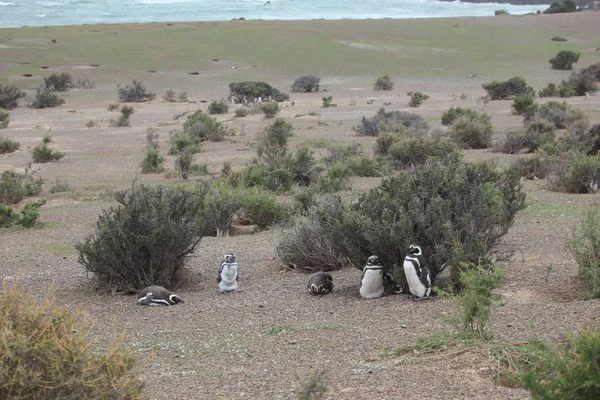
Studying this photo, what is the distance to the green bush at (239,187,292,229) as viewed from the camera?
14000mm

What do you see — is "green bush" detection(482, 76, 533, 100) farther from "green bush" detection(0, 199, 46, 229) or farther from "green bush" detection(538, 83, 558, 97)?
"green bush" detection(0, 199, 46, 229)

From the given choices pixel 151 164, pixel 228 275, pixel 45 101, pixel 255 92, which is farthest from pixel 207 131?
pixel 228 275

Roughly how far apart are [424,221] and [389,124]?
17093 millimetres

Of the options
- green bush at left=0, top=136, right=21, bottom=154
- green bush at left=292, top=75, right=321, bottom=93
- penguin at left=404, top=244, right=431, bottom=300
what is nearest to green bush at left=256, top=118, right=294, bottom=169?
green bush at left=0, top=136, right=21, bottom=154

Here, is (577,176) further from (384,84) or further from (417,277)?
(384,84)

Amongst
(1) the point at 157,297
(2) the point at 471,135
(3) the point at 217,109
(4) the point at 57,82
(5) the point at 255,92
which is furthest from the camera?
(4) the point at 57,82

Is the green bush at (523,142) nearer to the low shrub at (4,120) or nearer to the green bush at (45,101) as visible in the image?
the low shrub at (4,120)

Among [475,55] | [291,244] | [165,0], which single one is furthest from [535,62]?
[165,0]

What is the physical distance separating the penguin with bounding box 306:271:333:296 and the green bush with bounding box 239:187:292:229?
15.1ft

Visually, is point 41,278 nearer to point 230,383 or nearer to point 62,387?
point 230,383

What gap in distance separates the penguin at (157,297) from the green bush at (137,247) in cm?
67

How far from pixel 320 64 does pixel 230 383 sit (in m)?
46.4

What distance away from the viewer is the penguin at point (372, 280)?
9016mm

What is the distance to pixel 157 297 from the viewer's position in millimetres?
9234
